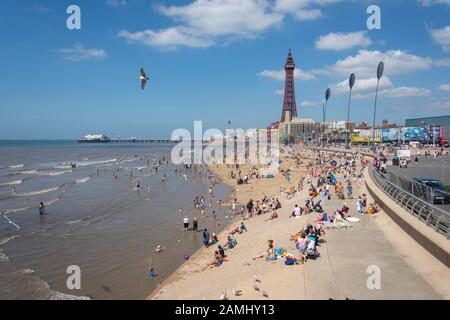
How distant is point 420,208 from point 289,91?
144341mm

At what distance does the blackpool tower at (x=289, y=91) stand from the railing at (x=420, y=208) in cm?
13854

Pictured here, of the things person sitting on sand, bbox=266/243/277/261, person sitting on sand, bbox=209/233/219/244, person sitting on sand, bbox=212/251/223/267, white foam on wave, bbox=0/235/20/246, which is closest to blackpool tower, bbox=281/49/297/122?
person sitting on sand, bbox=209/233/219/244

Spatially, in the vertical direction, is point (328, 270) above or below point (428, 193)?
below

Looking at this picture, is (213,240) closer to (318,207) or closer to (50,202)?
(318,207)

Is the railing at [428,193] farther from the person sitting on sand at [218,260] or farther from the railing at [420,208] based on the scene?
the person sitting on sand at [218,260]

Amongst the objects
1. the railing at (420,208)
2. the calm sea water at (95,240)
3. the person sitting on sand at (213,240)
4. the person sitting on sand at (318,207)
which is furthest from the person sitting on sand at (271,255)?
the person sitting on sand at (318,207)

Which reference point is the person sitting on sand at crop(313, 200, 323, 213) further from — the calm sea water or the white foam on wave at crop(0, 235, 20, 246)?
the white foam on wave at crop(0, 235, 20, 246)

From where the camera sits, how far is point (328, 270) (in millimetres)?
7750

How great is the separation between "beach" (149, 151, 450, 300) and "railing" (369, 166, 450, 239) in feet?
2.06

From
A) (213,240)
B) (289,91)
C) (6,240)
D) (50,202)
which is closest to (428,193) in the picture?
(213,240)

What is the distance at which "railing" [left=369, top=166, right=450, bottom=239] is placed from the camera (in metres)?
7.84
